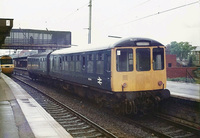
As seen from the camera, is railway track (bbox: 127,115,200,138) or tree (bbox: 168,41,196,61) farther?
tree (bbox: 168,41,196,61)

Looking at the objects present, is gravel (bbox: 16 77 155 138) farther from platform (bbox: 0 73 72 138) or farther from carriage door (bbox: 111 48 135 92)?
platform (bbox: 0 73 72 138)

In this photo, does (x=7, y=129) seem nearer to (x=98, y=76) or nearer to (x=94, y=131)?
(x=94, y=131)

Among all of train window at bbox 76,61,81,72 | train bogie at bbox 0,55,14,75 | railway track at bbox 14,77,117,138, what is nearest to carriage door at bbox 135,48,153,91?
railway track at bbox 14,77,117,138

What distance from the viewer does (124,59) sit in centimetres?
980

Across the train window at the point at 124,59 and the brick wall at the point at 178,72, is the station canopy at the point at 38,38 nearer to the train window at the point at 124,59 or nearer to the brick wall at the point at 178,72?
the brick wall at the point at 178,72

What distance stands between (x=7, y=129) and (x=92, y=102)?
6.73 m

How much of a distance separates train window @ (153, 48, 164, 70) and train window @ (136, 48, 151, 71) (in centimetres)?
29

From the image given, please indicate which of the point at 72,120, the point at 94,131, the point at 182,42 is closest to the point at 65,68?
the point at 72,120

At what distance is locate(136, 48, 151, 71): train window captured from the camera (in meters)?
9.91

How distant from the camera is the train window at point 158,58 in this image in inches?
401

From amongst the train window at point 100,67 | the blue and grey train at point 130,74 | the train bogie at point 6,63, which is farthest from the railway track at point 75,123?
the train bogie at point 6,63

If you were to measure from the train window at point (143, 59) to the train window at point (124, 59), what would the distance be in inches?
11.6

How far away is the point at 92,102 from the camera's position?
13.5 metres

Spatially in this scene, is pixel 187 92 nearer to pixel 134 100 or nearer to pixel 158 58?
pixel 158 58
